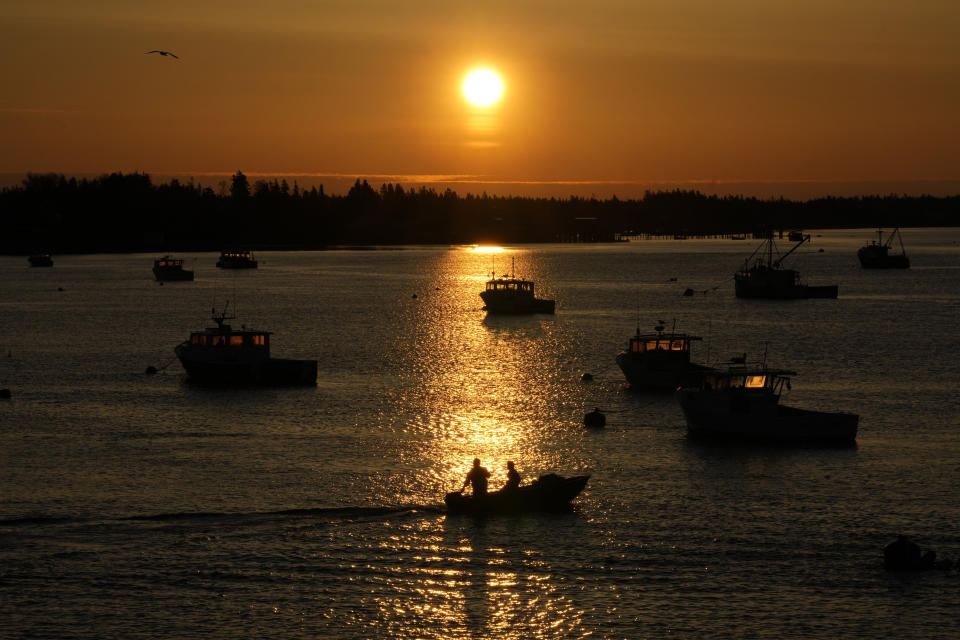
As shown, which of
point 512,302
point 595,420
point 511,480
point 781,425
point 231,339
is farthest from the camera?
point 512,302

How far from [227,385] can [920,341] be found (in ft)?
295

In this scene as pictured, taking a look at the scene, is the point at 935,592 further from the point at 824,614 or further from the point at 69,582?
the point at 69,582

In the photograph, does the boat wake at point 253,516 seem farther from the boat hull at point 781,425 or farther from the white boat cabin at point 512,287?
the white boat cabin at point 512,287

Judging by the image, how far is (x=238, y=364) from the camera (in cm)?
9788

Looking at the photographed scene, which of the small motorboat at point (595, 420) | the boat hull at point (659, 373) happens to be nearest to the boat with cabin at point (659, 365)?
the boat hull at point (659, 373)

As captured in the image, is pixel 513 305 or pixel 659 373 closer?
pixel 659 373

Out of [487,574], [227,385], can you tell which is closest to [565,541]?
[487,574]

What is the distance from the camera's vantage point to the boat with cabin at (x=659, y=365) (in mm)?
93875

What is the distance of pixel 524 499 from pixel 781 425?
78.4ft

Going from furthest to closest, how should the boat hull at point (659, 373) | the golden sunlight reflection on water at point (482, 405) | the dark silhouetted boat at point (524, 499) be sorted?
the boat hull at point (659, 373), the golden sunlight reflection on water at point (482, 405), the dark silhouetted boat at point (524, 499)

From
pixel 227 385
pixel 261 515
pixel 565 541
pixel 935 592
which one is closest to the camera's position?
pixel 935 592

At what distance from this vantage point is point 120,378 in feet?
346

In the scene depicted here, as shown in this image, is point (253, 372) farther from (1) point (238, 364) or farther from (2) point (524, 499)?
(2) point (524, 499)

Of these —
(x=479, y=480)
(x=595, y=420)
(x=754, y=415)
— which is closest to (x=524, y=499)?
(x=479, y=480)
